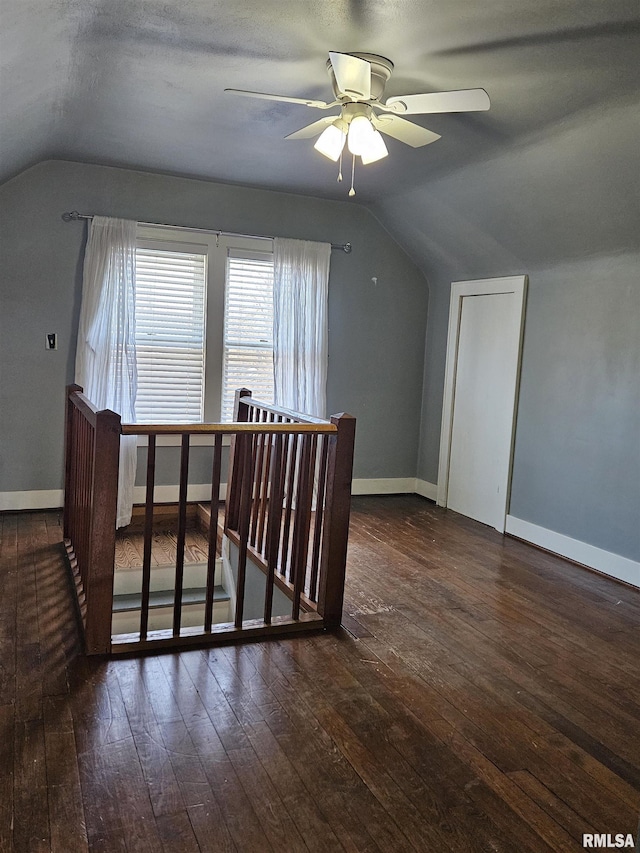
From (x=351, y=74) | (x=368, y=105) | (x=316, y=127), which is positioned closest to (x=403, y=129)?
(x=368, y=105)

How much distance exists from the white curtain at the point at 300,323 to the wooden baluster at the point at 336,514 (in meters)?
2.37

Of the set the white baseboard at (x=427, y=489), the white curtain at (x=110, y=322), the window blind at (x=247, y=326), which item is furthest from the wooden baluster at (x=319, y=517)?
the white baseboard at (x=427, y=489)

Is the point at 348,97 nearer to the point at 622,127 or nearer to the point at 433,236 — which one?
the point at 622,127

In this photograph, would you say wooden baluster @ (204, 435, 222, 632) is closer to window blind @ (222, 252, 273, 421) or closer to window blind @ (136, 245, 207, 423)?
window blind @ (136, 245, 207, 423)

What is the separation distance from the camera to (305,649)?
120 inches

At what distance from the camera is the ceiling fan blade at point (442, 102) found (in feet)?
8.91

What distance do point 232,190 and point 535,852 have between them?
488cm

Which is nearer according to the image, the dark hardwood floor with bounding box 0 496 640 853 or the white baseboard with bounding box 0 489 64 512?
the dark hardwood floor with bounding box 0 496 640 853

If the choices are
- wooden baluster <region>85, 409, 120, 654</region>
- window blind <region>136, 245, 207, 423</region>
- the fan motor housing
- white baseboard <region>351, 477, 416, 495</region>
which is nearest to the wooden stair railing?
wooden baluster <region>85, 409, 120, 654</region>

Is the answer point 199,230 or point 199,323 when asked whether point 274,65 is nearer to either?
point 199,230

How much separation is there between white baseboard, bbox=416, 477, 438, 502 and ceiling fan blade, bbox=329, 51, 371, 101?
12.8ft

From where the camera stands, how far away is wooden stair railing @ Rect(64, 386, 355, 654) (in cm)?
283

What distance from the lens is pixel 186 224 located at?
531 centimetres

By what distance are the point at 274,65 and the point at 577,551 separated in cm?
346
